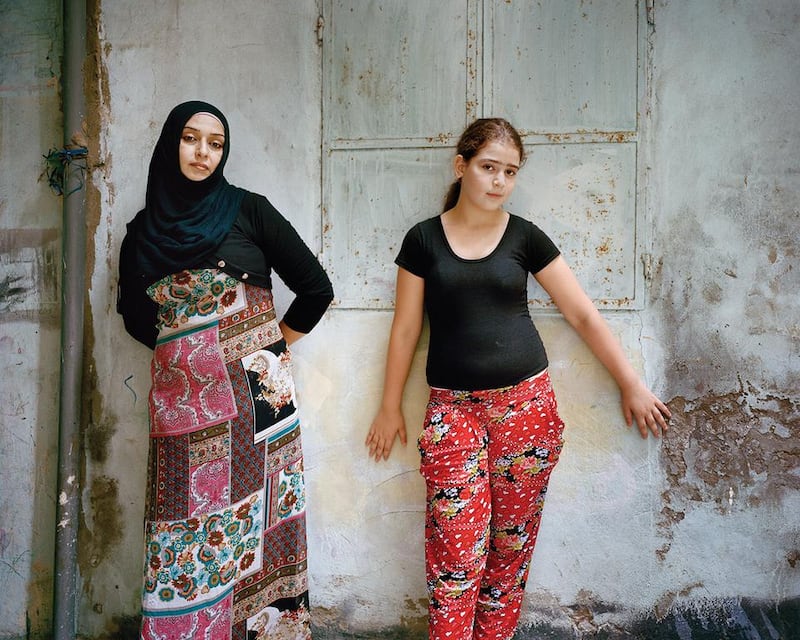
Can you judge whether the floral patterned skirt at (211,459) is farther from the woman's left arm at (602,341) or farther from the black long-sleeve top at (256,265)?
the woman's left arm at (602,341)

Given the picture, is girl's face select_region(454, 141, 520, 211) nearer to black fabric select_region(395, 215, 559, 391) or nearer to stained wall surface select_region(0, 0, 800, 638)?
black fabric select_region(395, 215, 559, 391)

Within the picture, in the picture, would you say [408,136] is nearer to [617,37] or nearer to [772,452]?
[617,37]

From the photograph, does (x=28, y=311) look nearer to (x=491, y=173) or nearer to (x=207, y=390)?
(x=207, y=390)

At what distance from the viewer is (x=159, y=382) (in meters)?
2.27

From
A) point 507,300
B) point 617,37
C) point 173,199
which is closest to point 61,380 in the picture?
point 173,199

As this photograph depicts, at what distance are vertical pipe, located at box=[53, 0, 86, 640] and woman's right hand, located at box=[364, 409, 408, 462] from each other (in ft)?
4.32

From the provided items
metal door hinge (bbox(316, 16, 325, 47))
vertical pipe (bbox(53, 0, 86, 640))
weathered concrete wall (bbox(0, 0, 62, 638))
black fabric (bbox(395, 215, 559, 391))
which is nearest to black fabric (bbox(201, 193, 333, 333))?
black fabric (bbox(395, 215, 559, 391))

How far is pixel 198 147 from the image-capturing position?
2.20 m

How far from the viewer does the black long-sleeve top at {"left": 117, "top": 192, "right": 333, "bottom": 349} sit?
2.24 m

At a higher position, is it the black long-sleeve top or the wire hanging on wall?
the wire hanging on wall

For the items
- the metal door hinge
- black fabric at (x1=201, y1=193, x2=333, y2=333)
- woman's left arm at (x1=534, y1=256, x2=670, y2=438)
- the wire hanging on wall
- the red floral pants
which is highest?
the metal door hinge

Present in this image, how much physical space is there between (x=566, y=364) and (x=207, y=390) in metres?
1.43

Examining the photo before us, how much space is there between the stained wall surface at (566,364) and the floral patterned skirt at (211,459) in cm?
46

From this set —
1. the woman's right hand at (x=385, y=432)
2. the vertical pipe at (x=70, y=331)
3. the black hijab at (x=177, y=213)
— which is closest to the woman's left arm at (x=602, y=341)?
the woman's right hand at (x=385, y=432)
